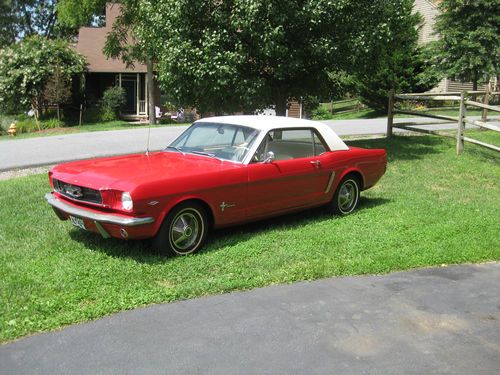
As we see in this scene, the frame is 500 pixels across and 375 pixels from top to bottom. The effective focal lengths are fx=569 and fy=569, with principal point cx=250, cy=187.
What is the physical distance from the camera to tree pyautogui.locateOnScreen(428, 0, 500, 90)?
28375mm

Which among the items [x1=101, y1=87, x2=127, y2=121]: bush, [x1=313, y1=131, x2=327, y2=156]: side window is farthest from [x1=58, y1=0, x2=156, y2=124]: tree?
[x1=313, y1=131, x2=327, y2=156]: side window

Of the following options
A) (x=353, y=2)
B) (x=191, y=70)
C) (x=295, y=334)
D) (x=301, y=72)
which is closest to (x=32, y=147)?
(x=191, y=70)

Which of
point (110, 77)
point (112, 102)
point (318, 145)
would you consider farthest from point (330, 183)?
point (110, 77)

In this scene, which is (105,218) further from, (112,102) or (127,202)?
(112,102)

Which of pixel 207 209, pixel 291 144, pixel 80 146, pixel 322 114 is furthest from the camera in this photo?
pixel 322 114

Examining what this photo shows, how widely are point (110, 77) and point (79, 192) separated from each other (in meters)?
29.7

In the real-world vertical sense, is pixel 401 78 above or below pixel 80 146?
above

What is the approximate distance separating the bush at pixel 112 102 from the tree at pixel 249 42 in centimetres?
1898

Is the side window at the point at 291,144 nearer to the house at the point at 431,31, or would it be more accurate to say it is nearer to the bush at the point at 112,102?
the bush at the point at 112,102

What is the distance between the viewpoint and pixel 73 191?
5762mm

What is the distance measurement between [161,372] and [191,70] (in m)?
8.14

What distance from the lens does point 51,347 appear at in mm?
3842

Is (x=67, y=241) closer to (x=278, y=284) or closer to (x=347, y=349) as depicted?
(x=278, y=284)

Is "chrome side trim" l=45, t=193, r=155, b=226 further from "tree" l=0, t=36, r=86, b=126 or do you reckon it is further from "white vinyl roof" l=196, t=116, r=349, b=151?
"tree" l=0, t=36, r=86, b=126
